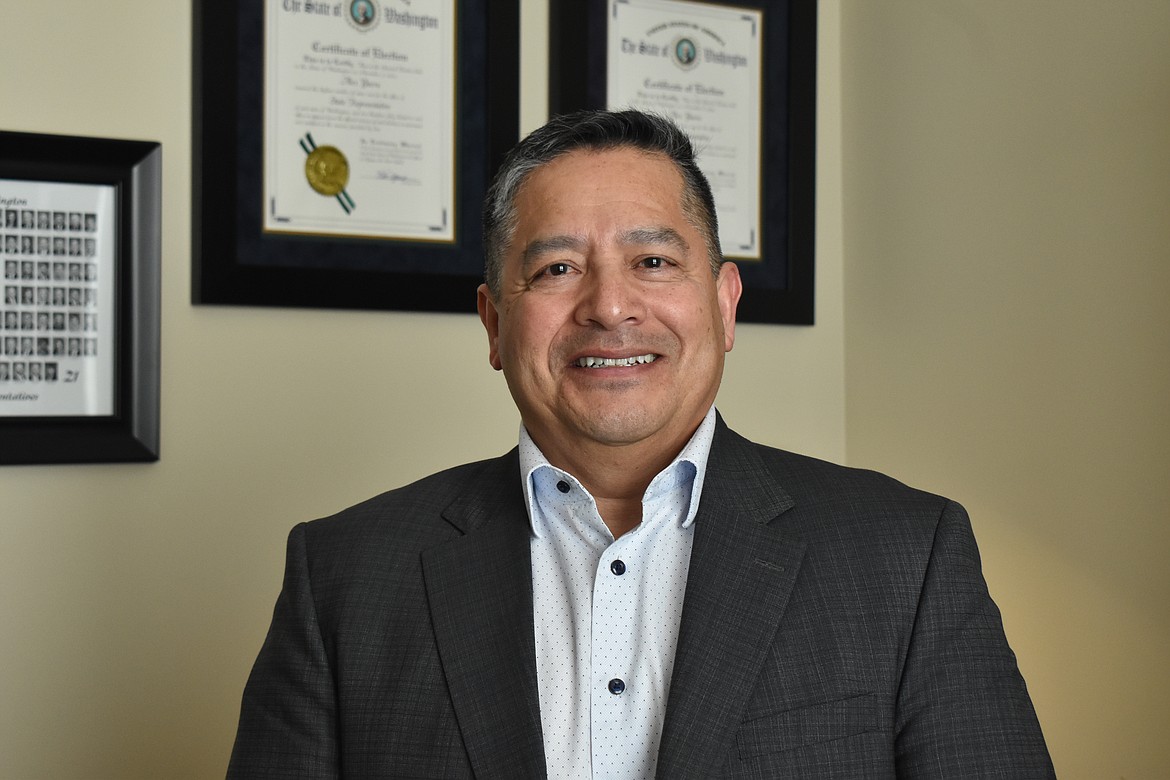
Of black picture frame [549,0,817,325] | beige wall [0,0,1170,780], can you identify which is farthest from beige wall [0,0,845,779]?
black picture frame [549,0,817,325]

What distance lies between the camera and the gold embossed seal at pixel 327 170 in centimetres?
204

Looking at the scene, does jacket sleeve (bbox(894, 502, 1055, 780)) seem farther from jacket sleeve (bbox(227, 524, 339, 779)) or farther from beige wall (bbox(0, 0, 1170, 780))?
jacket sleeve (bbox(227, 524, 339, 779))

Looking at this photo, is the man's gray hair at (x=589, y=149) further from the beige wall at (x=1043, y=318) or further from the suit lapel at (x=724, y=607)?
the beige wall at (x=1043, y=318)

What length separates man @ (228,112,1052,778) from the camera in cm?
128

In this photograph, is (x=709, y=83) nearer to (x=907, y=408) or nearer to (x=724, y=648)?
(x=907, y=408)

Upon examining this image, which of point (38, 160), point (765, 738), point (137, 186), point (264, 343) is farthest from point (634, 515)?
point (38, 160)

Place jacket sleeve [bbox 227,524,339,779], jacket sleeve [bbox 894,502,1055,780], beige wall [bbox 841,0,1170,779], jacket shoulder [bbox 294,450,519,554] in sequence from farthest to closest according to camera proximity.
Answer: beige wall [bbox 841,0,1170,779]
jacket shoulder [bbox 294,450,519,554]
jacket sleeve [bbox 227,524,339,779]
jacket sleeve [bbox 894,502,1055,780]

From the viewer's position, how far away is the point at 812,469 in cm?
150

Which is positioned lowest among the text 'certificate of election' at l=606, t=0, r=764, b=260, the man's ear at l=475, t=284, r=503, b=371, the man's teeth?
the man's teeth

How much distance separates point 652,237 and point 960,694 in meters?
0.65

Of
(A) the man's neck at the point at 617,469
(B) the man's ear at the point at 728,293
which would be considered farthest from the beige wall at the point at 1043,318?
(A) the man's neck at the point at 617,469

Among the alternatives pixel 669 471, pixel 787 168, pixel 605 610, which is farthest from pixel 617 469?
pixel 787 168

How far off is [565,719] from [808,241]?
1370 millimetres

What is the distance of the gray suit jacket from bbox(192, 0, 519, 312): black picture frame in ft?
2.14
